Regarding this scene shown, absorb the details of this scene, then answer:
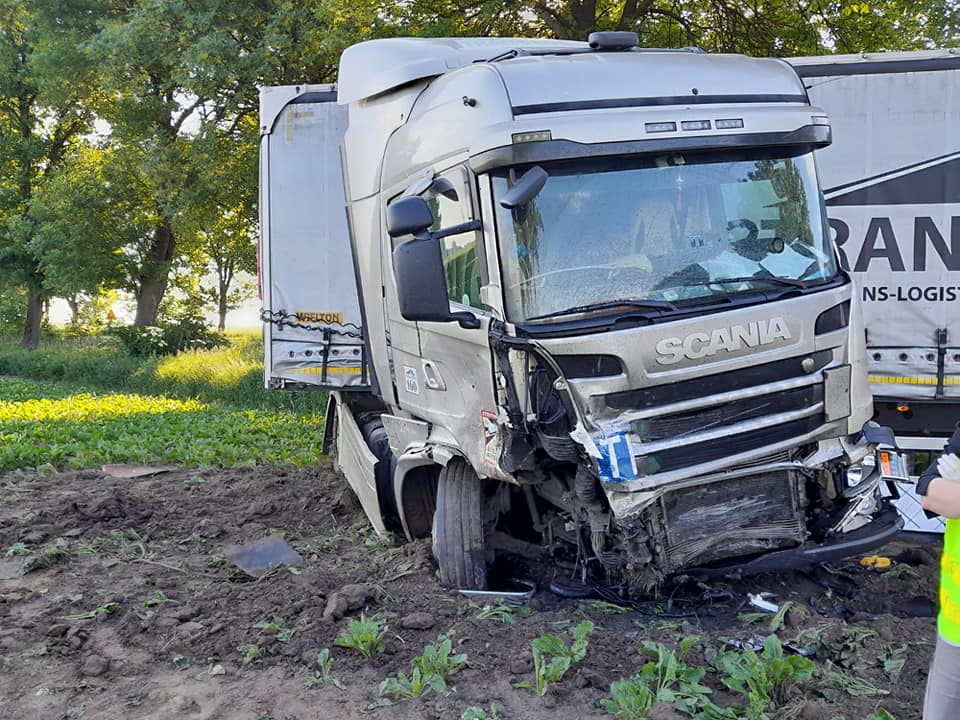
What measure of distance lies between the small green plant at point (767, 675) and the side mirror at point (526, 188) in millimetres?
2360

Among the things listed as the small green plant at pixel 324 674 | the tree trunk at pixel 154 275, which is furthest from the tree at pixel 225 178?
the small green plant at pixel 324 674

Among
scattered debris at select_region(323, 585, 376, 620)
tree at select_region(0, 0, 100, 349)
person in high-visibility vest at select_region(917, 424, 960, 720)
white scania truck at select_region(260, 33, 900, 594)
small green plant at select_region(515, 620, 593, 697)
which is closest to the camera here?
person in high-visibility vest at select_region(917, 424, 960, 720)

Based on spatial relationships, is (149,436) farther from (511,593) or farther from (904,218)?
(904,218)

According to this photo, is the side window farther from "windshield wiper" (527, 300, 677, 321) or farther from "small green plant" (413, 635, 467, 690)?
"small green plant" (413, 635, 467, 690)

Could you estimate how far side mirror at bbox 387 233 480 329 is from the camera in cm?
489

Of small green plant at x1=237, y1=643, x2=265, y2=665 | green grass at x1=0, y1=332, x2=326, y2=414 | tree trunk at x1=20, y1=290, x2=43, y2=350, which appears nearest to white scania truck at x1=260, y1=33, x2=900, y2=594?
small green plant at x1=237, y1=643, x2=265, y2=665

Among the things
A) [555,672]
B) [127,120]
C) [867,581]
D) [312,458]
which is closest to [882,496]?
[867,581]

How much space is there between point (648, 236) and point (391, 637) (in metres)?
2.44

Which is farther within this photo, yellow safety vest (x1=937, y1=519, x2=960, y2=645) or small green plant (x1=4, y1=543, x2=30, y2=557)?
small green plant (x1=4, y1=543, x2=30, y2=557)

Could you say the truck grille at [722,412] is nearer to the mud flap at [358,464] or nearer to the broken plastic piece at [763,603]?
the broken plastic piece at [763,603]

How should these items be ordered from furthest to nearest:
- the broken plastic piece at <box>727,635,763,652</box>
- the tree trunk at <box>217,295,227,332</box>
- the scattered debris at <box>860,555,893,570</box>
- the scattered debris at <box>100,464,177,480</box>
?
the tree trunk at <box>217,295,227,332</box>
the scattered debris at <box>100,464,177,480</box>
the scattered debris at <box>860,555,893,570</box>
the broken plastic piece at <box>727,635,763,652</box>

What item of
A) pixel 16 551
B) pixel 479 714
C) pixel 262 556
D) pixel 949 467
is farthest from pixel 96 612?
pixel 949 467

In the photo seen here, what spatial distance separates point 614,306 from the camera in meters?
4.86

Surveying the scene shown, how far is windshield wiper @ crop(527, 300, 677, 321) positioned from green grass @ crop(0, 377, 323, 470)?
6239mm
